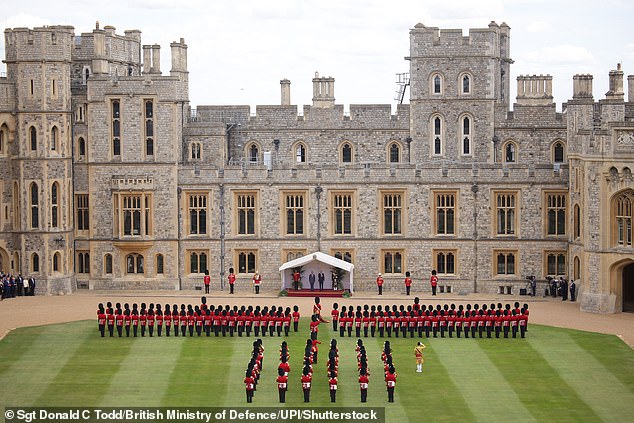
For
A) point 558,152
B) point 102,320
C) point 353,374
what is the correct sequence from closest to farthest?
point 353,374
point 102,320
point 558,152

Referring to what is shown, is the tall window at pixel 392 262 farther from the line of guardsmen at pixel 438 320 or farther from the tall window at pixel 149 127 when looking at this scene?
the line of guardsmen at pixel 438 320

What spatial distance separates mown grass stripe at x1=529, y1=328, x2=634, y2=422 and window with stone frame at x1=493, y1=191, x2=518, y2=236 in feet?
44.4

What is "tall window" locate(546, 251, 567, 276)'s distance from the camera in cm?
6706

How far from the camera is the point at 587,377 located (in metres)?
46.1

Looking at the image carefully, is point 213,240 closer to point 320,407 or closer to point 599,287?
point 599,287

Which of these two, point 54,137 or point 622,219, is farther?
point 54,137

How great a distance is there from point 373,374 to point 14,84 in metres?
29.4

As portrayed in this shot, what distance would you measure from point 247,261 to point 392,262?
291 inches

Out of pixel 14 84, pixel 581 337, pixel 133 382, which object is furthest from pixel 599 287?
pixel 14 84

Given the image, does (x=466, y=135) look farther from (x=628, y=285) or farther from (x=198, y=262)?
(x=198, y=262)

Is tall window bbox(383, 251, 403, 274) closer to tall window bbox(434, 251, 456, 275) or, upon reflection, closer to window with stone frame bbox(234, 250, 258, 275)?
tall window bbox(434, 251, 456, 275)

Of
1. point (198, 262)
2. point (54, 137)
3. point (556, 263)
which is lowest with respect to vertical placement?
point (556, 263)

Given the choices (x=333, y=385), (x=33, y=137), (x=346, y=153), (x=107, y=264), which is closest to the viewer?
(x=333, y=385)

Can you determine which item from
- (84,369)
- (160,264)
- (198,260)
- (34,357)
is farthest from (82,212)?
(84,369)
